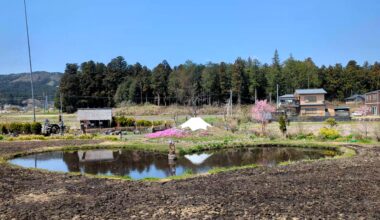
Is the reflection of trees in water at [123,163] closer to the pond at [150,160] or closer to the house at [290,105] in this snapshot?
the pond at [150,160]

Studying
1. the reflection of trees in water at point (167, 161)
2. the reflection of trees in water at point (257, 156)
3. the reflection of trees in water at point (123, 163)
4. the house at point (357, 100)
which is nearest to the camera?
the reflection of trees in water at point (123, 163)

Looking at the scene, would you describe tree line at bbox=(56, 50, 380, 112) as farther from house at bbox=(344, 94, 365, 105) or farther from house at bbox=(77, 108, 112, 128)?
house at bbox=(77, 108, 112, 128)

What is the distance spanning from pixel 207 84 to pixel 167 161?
61139 mm

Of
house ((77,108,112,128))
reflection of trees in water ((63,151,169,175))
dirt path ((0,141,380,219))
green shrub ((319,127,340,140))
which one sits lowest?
reflection of trees in water ((63,151,169,175))

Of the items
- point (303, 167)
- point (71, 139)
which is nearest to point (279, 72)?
point (71, 139)

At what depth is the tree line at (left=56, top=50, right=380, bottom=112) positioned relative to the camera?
7906 centimetres

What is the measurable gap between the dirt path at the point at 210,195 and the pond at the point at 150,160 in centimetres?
270

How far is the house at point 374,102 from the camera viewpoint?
193 feet

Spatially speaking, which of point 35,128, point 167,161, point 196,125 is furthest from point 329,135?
point 35,128

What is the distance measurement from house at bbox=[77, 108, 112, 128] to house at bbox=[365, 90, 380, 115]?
141 ft

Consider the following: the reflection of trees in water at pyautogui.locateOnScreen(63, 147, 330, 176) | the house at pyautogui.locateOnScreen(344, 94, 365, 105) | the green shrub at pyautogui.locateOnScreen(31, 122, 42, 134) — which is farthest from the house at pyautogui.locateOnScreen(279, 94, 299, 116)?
the green shrub at pyautogui.locateOnScreen(31, 122, 42, 134)

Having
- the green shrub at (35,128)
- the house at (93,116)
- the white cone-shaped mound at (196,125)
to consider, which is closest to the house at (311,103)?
the white cone-shaped mound at (196,125)

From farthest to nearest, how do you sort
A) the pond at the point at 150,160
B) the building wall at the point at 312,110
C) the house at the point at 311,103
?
the building wall at the point at 312,110 < the house at the point at 311,103 < the pond at the point at 150,160

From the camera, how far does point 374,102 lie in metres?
60.3
